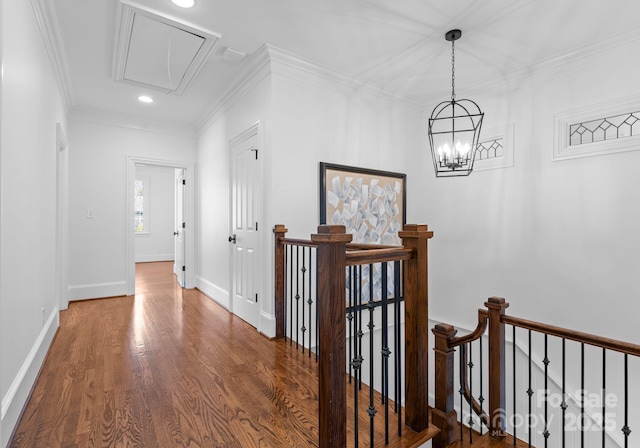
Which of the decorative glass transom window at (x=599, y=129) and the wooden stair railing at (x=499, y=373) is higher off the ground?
the decorative glass transom window at (x=599, y=129)

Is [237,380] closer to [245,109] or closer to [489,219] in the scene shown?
[245,109]

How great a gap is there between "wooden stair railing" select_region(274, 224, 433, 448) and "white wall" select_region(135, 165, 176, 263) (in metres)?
8.37

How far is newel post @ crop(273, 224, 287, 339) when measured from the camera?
9.87 feet

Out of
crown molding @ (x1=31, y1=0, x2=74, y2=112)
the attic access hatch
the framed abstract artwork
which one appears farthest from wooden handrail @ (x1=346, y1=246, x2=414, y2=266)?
crown molding @ (x1=31, y1=0, x2=74, y2=112)

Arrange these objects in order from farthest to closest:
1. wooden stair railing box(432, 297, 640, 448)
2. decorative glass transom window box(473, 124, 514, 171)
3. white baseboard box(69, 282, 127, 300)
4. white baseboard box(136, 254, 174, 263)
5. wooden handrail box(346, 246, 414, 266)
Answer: white baseboard box(136, 254, 174, 263) → white baseboard box(69, 282, 127, 300) → decorative glass transom window box(473, 124, 514, 171) → wooden stair railing box(432, 297, 640, 448) → wooden handrail box(346, 246, 414, 266)

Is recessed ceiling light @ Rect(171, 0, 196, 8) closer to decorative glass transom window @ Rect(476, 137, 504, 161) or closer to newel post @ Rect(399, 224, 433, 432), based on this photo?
newel post @ Rect(399, 224, 433, 432)

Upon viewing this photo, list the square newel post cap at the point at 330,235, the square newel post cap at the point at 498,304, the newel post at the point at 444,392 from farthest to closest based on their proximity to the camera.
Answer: the square newel post cap at the point at 498,304 → the newel post at the point at 444,392 → the square newel post cap at the point at 330,235

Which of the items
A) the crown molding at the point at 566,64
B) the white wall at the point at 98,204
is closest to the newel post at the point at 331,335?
the crown molding at the point at 566,64

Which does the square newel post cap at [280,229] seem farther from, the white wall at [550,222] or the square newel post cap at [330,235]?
the white wall at [550,222]

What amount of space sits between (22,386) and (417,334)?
2314 millimetres

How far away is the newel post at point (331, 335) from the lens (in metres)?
1.44

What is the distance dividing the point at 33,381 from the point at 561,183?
4.74 m

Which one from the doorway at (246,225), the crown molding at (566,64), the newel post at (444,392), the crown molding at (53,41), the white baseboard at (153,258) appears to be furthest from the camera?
the white baseboard at (153,258)

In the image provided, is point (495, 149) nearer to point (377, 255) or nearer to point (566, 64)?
point (566, 64)
